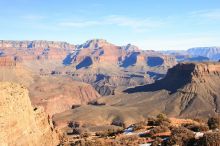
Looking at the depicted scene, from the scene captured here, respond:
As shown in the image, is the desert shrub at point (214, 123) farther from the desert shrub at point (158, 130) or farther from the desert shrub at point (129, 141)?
the desert shrub at point (129, 141)

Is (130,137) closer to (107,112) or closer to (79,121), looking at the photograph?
(79,121)

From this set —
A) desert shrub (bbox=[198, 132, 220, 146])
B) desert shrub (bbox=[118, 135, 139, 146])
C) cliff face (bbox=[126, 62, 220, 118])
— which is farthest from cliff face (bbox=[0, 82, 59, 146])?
cliff face (bbox=[126, 62, 220, 118])

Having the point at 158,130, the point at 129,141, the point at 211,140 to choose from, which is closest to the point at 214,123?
the point at 158,130

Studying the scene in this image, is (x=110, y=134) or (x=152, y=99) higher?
(x=110, y=134)

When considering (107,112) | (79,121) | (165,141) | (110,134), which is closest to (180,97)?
(107,112)

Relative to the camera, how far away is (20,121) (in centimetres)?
4119

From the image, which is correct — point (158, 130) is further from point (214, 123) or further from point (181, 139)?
point (181, 139)

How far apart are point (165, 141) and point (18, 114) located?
15.8 metres

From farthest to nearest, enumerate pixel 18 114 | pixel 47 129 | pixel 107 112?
pixel 107 112 → pixel 47 129 → pixel 18 114

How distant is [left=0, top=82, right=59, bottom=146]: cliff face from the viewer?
3878 cm

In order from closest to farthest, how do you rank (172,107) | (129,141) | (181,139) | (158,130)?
1. (181,139)
2. (129,141)
3. (158,130)
4. (172,107)

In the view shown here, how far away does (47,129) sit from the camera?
4728 centimetres

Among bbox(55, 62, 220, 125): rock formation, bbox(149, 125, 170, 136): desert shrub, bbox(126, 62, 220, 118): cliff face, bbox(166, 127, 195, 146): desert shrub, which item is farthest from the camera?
bbox(126, 62, 220, 118): cliff face

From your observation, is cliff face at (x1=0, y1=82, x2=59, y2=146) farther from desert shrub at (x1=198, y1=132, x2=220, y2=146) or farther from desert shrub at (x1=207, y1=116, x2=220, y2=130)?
desert shrub at (x1=198, y1=132, x2=220, y2=146)
